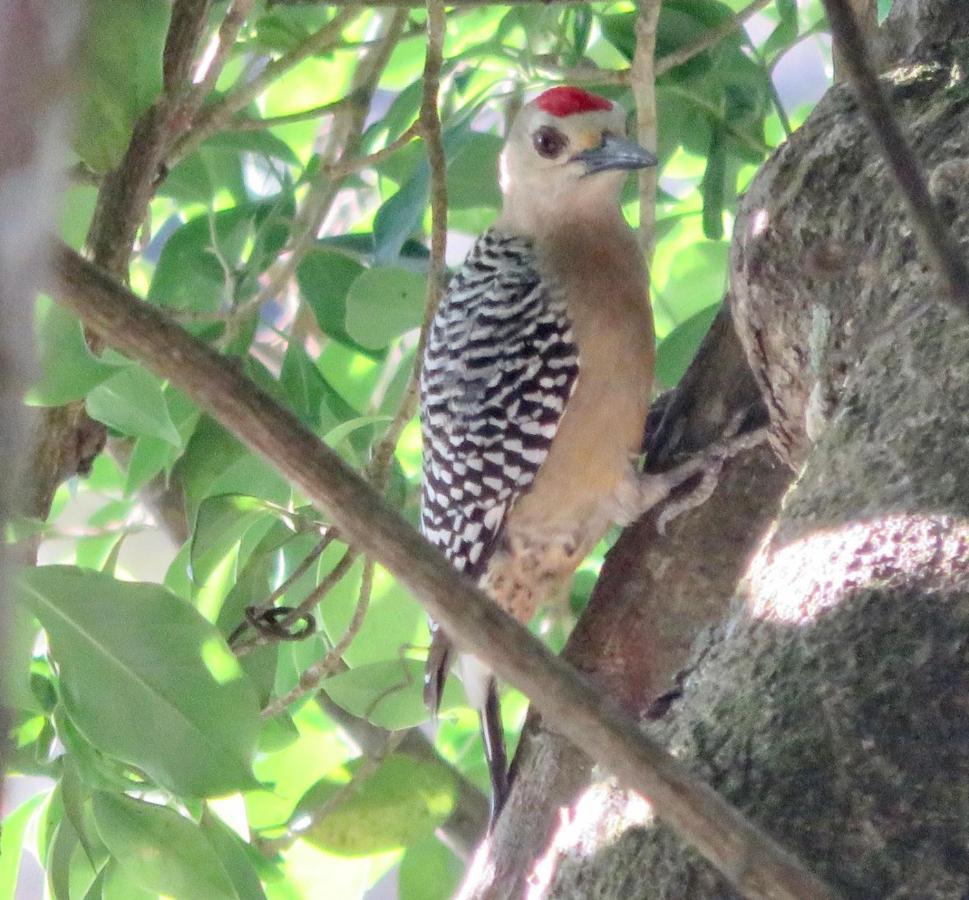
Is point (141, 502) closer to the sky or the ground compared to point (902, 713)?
closer to the sky

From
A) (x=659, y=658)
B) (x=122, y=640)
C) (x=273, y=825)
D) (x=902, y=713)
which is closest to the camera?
(x=902, y=713)

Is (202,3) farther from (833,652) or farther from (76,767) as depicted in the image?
(833,652)

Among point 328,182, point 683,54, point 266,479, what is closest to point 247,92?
point 328,182

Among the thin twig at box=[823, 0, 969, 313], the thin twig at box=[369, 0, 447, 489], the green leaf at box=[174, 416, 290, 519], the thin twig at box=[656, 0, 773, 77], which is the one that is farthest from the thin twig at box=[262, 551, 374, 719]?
the thin twig at box=[823, 0, 969, 313]

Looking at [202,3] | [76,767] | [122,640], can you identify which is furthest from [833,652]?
[202,3]

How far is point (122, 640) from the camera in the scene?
54.6 inches

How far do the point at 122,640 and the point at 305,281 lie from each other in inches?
37.9

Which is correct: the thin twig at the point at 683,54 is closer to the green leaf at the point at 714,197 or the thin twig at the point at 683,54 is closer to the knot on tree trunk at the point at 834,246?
the green leaf at the point at 714,197

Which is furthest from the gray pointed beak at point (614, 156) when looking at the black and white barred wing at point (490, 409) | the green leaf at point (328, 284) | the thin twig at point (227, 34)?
the thin twig at point (227, 34)

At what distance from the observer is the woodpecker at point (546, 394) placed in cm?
244

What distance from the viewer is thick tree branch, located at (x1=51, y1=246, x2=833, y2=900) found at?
763 millimetres

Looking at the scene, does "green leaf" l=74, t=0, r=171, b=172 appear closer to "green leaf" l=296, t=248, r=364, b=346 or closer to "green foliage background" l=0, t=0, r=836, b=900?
"green foliage background" l=0, t=0, r=836, b=900

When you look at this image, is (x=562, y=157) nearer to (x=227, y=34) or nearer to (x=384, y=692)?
(x=227, y=34)

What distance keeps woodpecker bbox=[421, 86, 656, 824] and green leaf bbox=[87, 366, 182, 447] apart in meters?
1.10
